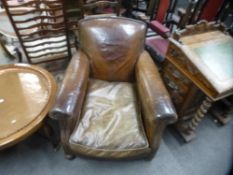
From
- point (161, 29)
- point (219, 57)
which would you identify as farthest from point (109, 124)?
point (161, 29)

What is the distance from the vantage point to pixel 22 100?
53.2 inches

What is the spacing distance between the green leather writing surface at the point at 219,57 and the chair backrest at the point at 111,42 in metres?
0.49

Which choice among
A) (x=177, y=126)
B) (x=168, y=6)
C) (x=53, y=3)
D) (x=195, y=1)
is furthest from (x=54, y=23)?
(x=177, y=126)

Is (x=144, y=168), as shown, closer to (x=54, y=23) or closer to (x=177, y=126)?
(x=177, y=126)

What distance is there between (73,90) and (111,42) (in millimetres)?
535

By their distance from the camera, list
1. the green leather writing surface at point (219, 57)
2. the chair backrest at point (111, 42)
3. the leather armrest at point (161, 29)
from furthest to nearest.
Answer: the leather armrest at point (161, 29), the chair backrest at point (111, 42), the green leather writing surface at point (219, 57)

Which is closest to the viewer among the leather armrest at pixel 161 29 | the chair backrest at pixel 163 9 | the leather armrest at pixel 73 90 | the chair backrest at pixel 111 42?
the leather armrest at pixel 73 90

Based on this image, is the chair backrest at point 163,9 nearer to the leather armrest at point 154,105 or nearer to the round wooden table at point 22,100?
the leather armrest at point 154,105

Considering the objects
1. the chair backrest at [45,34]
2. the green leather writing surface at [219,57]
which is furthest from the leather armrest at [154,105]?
the chair backrest at [45,34]

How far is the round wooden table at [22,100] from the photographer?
3.84 ft

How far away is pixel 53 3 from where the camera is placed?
1.78 metres

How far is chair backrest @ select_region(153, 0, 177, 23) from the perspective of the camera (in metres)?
1.94

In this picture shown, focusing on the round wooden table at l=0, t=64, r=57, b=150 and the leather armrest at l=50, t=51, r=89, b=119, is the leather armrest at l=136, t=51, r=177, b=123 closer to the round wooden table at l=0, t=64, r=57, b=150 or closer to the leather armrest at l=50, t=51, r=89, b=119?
the leather armrest at l=50, t=51, r=89, b=119

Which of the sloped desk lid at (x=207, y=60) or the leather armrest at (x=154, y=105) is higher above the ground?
the sloped desk lid at (x=207, y=60)
